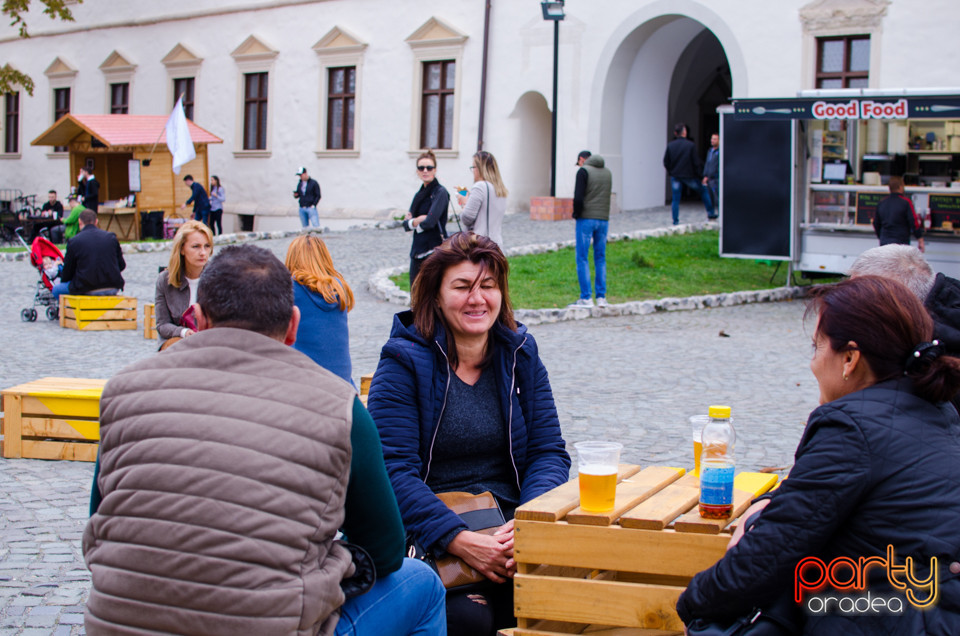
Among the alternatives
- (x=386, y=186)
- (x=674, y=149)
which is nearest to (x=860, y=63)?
(x=674, y=149)

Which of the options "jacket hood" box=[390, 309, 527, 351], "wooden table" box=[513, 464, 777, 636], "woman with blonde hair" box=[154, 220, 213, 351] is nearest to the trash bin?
"woman with blonde hair" box=[154, 220, 213, 351]

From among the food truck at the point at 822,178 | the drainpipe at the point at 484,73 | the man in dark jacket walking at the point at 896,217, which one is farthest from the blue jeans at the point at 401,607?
the drainpipe at the point at 484,73

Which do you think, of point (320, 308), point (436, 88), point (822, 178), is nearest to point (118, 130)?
point (436, 88)

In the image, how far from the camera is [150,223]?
27.2 m

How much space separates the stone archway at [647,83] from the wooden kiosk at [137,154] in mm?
10811

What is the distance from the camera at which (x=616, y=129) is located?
24.8m

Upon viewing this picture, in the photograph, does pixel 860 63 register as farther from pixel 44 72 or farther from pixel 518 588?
pixel 44 72

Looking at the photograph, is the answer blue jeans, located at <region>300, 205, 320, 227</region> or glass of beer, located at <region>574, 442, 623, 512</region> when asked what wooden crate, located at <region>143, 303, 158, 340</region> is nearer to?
glass of beer, located at <region>574, 442, 623, 512</region>

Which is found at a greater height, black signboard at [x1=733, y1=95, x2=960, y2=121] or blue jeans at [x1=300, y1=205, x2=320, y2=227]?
black signboard at [x1=733, y1=95, x2=960, y2=121]

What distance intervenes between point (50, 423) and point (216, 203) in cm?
2252

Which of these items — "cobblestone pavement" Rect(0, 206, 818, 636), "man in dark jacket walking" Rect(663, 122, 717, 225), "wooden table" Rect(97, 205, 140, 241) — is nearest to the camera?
"cobblestone pavement" Rect(0, 206, 818, 636)

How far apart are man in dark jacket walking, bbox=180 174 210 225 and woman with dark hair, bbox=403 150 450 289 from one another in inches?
674

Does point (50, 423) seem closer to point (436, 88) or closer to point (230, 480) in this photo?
point (230, 480)

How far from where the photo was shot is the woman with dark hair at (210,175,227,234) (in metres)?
28.3
